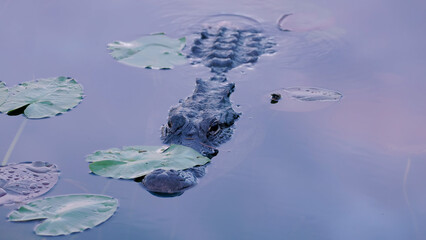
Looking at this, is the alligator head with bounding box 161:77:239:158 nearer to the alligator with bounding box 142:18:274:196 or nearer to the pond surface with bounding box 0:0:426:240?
the alligator with bounding box 142:18:274:196

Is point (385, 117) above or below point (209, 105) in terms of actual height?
below

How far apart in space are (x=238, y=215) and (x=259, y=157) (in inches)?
34.0

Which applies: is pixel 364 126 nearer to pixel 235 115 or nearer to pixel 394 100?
pixel 394 100

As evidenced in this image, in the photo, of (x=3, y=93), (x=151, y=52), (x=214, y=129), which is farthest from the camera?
(x=151, y=52)

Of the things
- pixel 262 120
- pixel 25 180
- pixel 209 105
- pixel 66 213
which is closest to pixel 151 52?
pixel 209 105

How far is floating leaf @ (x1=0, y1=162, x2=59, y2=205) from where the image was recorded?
399cm

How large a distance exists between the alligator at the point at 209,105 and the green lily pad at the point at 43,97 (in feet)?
3.07

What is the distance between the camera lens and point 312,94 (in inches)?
223

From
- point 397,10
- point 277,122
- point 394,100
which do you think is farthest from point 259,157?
point 397,10

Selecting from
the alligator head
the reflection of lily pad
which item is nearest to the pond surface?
the alligator head

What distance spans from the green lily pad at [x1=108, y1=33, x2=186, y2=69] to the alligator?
12.2 inches

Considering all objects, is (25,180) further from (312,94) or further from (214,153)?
(312,94)

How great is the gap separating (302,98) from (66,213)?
280cm

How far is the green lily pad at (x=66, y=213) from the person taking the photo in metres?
3.58
